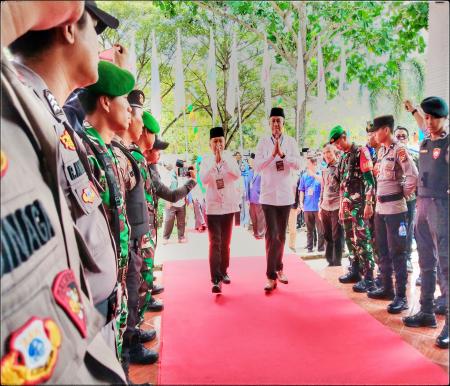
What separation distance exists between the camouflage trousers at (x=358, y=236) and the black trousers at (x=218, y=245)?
51.4 inches

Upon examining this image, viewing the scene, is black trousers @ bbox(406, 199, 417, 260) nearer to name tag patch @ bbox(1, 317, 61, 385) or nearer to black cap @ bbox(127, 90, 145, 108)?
black cap @ bbox(127, 90, 145, 108)

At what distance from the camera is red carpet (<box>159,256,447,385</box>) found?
Answer: 3.96 ft

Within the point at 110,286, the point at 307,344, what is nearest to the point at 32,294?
the point at 110,286

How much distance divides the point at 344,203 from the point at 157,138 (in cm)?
173

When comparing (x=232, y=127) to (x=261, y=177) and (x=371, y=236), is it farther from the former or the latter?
(x=371, y=236)

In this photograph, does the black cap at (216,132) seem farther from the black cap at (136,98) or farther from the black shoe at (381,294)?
the black shoe at (381,294)

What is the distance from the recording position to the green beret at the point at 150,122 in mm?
1469

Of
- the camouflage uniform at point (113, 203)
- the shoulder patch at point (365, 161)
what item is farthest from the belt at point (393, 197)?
the camouflage uniform at point (113, 203)

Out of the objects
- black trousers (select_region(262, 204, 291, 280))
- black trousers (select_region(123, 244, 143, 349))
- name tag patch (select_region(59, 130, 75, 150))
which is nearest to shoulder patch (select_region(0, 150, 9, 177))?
name tag patch (select_region(59, 130, 75, 150))

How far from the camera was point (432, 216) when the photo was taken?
1610 millimetres

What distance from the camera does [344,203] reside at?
280cm

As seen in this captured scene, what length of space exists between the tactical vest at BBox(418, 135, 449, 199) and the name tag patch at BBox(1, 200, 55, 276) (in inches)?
56.6

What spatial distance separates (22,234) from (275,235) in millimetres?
1526

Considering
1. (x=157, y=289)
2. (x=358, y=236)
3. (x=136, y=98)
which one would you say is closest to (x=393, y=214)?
(x=358, y=236)
